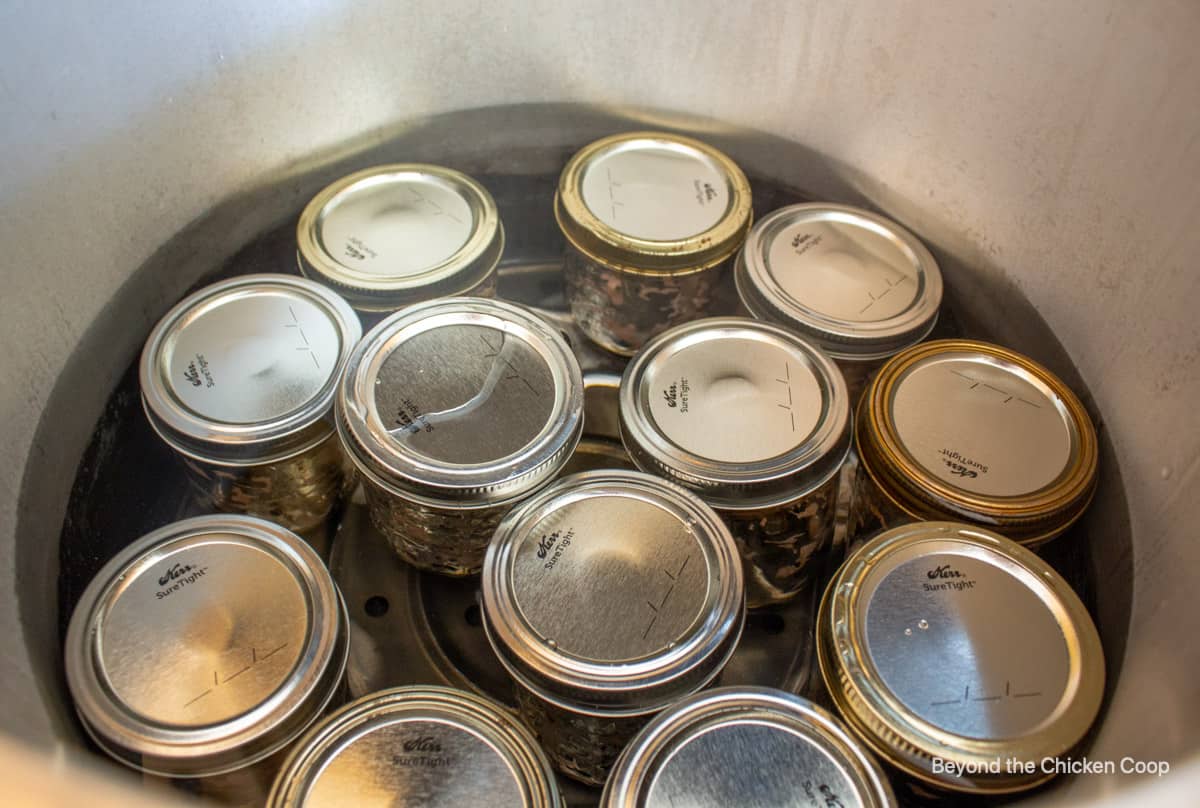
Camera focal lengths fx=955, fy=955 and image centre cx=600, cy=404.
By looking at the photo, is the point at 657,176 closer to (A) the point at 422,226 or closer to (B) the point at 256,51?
(A) the point at 422,226

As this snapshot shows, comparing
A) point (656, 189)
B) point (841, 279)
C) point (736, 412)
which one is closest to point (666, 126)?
point (656, 189)

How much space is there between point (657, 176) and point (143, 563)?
61 centimetres

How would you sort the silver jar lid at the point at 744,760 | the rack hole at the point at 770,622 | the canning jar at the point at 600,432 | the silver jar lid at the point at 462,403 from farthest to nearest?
1. the canning jar at the point at 600,432
2. the rack hole at the point at 770,622
3. the silver jar lid at the point at 462,403
4. the silver jar lid at the point at 744,760

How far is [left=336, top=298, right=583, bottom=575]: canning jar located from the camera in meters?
0.72

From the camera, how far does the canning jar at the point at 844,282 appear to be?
2.88 ft

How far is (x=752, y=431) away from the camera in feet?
2.49

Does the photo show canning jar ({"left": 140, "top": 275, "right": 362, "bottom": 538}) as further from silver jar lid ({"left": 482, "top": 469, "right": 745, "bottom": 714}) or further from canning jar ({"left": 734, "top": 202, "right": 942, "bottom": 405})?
→ canning jar ({"left": 734, "top": 202, "right": 942, "bottom": 405})

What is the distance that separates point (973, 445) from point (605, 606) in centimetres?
35

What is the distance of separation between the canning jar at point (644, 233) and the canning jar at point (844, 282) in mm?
39

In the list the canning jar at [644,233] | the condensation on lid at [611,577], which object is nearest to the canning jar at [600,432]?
the canning jar at [644,233]

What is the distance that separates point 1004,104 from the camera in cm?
92

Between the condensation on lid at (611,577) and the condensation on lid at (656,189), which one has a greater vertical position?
the condensation on lid at (656,189)

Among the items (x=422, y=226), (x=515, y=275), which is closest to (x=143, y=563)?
(x=422, y=226)

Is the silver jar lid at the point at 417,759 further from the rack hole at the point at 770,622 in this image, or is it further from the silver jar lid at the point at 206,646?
the rack hole at the point at 770,622
